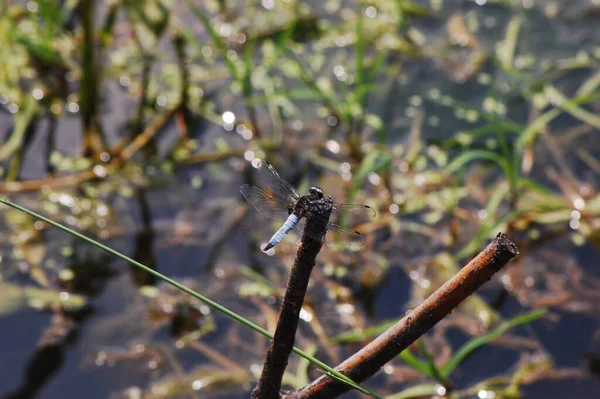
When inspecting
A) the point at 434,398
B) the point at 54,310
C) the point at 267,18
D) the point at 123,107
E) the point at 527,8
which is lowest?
the point at 434,398

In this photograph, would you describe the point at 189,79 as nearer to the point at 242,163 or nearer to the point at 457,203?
the point at 242,163

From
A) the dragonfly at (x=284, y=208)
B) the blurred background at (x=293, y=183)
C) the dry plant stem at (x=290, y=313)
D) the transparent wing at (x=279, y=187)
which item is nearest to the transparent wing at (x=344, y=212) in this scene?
the dragonfly at (x=284, y=208)

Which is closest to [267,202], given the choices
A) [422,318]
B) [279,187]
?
[279,187]

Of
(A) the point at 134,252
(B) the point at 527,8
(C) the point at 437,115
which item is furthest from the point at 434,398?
(B) the point at 527,8

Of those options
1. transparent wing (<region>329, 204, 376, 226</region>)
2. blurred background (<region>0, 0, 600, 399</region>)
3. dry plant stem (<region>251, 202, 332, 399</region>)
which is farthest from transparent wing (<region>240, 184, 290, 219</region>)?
blurred background (<region>0, 0, 600, 399</region>)

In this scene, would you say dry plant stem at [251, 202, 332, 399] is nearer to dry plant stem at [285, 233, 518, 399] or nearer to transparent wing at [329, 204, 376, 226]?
dry plant stem at [285, 233, 518, 399]

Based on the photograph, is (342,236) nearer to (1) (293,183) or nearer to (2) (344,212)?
(2) (344,212)

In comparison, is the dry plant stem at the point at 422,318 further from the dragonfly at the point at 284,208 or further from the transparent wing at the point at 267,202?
the transparent wing at the point at 267,202
